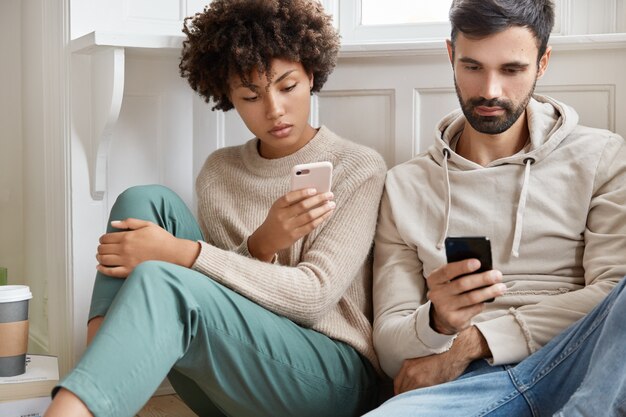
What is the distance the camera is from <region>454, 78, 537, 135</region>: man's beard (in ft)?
5.05

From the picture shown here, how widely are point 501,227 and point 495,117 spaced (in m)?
0.19

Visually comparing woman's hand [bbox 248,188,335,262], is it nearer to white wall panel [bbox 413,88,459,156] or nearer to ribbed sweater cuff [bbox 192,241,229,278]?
ribbed sweater cuff [bbox 192,241,229,278]

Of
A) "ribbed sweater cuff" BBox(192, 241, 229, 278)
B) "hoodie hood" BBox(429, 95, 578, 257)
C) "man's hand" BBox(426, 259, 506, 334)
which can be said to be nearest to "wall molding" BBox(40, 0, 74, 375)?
"ribbed sweater cuff" BBox(192, 241, 229, 278)

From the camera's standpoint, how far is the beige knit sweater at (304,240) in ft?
4.91

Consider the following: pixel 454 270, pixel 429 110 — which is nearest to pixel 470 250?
pixel 454 270

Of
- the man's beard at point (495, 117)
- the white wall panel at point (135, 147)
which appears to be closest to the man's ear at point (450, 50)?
the man's beard at point (495, 117)

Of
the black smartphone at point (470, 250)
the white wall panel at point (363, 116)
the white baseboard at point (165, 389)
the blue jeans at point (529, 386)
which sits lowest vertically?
the white baseboard at point (165, 389)

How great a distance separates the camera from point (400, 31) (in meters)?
2.09

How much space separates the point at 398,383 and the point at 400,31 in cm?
91

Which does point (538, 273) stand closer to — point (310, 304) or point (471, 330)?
point (471, 330)

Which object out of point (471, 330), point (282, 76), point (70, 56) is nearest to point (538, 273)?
point (471, 330)

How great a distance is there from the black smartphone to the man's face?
0.35 metres

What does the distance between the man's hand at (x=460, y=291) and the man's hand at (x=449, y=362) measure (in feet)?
0.27

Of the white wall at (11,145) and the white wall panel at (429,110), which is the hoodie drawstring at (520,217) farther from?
the white wall at (11,145)
